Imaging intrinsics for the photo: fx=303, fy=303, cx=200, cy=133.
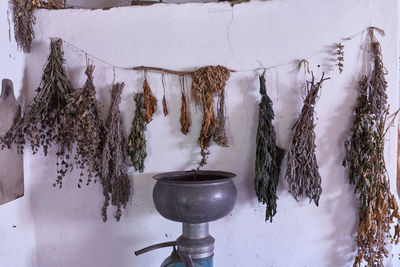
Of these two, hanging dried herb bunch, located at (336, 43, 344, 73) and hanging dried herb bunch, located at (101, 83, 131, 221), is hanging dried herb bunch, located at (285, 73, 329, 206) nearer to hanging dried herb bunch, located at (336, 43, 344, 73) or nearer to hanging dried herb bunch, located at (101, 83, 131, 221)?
hanging dried herb bunch, located at (336, 43, 344, 73)

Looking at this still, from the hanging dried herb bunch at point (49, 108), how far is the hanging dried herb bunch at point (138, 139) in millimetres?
394

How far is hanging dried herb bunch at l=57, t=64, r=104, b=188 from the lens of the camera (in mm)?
1861

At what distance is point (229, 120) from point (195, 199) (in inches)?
25.8

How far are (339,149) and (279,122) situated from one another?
1.40 feet

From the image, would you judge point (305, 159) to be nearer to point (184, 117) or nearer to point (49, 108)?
point (184, 117)

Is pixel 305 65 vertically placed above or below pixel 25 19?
below

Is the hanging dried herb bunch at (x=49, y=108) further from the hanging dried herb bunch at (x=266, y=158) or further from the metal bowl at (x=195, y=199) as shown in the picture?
the hanging dried herb bunch at (x=266, y=158)

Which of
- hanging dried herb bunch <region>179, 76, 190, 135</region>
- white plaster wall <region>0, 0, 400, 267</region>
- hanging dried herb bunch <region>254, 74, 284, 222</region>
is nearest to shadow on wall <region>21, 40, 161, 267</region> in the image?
white plaster wall <region>0, 0, 400, 267</region>

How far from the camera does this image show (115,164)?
6.36 feet

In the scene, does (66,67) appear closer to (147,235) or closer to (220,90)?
(220,90)

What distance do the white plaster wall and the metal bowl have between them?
14.6 inches

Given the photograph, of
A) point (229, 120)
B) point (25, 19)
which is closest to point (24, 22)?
point (25, 19)

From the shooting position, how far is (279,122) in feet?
6.57

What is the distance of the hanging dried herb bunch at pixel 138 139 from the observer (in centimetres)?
196
